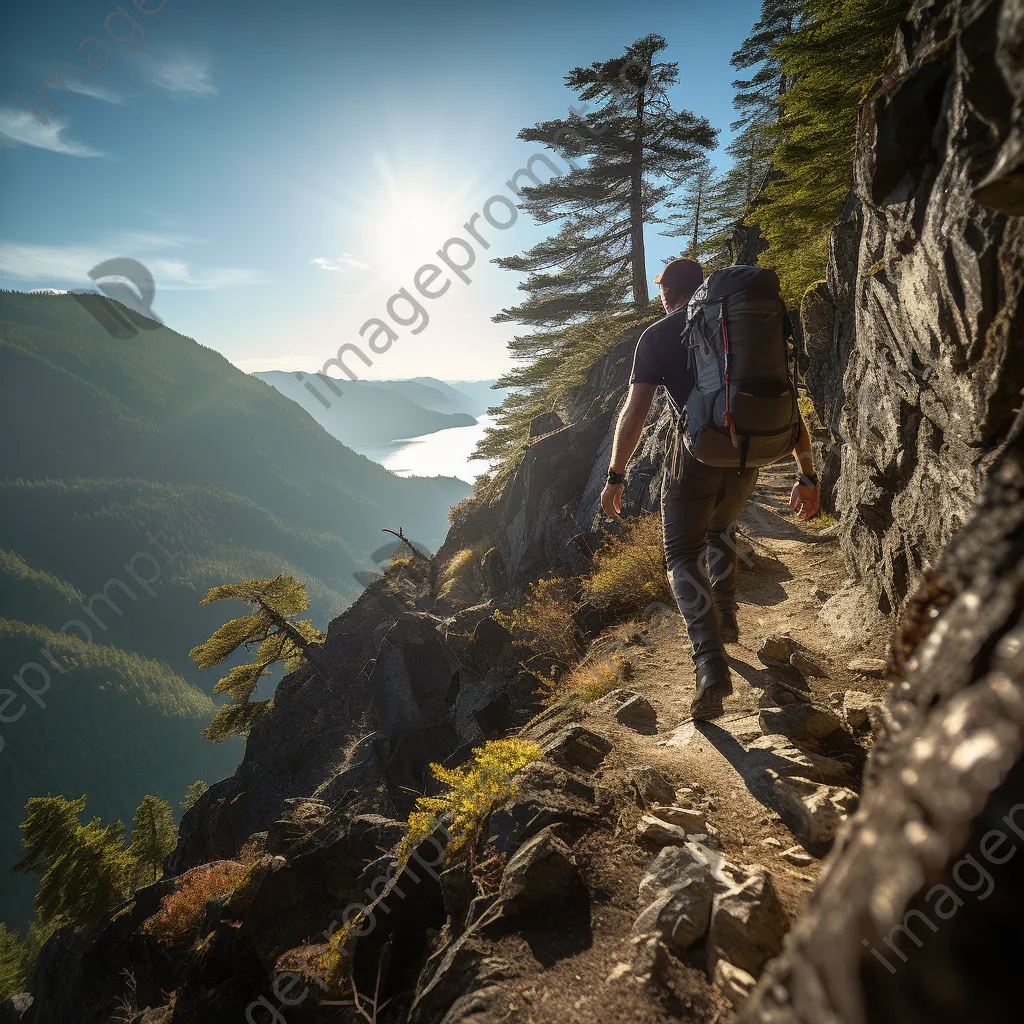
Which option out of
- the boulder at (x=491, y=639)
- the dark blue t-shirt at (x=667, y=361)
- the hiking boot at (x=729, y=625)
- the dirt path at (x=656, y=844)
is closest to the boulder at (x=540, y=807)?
the dirt path at (x=656, y=844)

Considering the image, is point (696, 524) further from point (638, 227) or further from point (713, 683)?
point (638, 227)

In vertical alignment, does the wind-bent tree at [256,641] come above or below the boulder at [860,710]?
below

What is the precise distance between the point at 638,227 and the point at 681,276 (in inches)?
763

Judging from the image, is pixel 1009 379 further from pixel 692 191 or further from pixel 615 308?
pixel 692 191

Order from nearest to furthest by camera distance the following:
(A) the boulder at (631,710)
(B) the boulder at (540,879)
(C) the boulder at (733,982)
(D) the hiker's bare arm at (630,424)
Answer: (C) the boulder at (733,982), (B) the boulder at (540,879), (D) the hiker's bare arm at (630,424), (A) the boulder at (631,710)

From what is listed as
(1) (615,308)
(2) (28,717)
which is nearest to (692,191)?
(1) (615,308)

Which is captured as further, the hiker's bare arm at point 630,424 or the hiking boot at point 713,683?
the hiker's bare arm at point 630,424

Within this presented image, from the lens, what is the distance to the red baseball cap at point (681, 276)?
3854mm

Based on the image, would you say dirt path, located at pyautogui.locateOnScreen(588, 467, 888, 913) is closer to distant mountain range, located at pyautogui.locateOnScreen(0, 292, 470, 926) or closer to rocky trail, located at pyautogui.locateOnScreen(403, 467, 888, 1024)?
rocky trail, located at pyautogui.locateOnScreen(403, 467, 888, 1024)

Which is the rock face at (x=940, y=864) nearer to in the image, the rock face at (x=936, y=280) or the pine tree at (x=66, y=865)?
the rock face at (x=936, y=280)

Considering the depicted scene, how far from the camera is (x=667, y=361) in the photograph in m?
3.58

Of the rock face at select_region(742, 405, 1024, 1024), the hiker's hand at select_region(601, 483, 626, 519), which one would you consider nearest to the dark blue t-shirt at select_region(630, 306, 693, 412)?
the hiker's hand at select_region(601, 483, 626, 519)

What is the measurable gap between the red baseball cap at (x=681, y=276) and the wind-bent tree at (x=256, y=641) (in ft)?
71.4

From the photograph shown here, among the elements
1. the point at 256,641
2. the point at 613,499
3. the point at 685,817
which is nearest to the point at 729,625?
the point at 613,499
